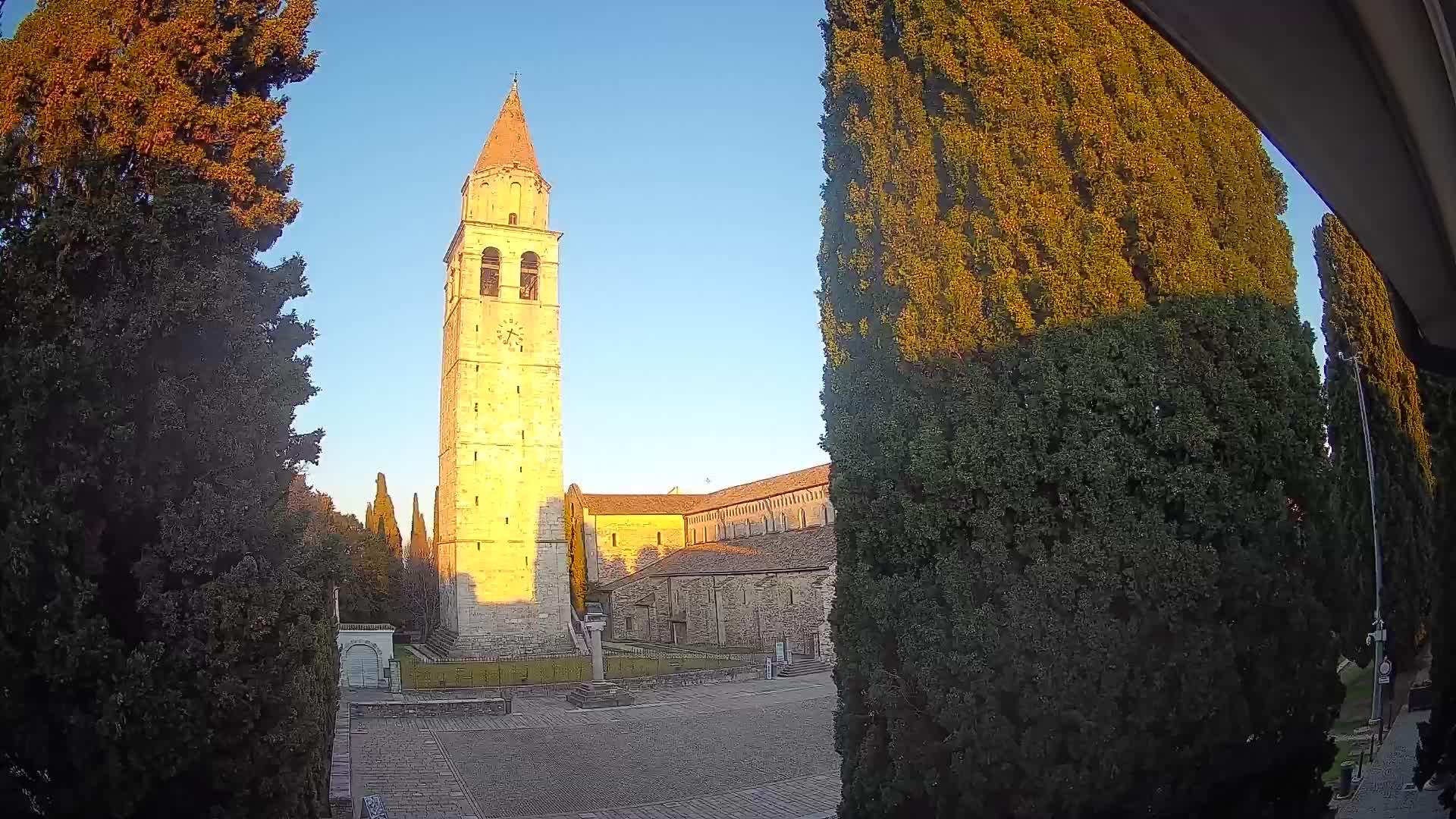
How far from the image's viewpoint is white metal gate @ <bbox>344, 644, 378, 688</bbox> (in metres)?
28.4

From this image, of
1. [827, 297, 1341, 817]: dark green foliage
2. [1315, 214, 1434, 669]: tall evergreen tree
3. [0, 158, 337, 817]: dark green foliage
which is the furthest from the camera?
[1315, 214, 1434, 669]: tall evergreen tree

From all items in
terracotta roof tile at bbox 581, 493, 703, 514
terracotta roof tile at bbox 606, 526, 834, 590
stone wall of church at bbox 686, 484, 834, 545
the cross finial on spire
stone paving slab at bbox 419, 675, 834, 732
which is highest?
the cross finial on spire

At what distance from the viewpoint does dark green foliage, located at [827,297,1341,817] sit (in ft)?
19.2

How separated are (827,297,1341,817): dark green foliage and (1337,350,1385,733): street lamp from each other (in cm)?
1061

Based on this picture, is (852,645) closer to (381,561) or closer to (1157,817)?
(1157,817)

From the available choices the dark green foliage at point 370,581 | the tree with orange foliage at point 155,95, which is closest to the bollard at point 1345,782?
the tree with orange foliage at point 155,95

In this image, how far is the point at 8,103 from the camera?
6.11 m

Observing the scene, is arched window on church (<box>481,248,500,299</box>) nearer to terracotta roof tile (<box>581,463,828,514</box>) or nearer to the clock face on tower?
the clock face on tower

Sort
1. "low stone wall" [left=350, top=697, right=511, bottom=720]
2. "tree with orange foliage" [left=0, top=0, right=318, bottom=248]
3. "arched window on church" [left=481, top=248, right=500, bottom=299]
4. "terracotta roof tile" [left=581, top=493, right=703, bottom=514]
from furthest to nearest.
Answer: "terracotta roof tile" [left=581, top=493, right=703, bottom=514] → "arched window on church" [left=481, top=248, right=500, bottom=299] → "low stone wall" [left=350, top=697, right=511, bottom=720] → "tree with orange foliage" [left=0, top=0, right=318, bottom=248]

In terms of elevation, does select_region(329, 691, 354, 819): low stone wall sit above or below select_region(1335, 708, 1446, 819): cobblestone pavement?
above

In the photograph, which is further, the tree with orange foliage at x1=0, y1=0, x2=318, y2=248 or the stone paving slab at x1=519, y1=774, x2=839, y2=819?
the stone paving slab at x1=519, y1=774, x2=839, y2=819

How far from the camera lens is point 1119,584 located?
5992mm

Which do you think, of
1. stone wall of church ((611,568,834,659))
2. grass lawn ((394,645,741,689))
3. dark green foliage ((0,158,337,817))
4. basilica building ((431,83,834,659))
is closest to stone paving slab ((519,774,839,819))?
dark green foliage ((0,158,337,817))

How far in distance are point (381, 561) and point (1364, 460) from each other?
145 ft
